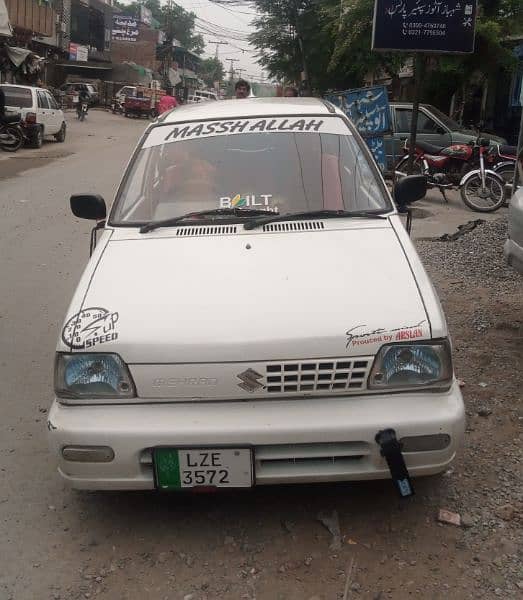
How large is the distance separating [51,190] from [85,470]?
10569mm

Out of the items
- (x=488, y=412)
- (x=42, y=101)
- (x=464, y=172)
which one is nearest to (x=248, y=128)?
(x=488, y=412)

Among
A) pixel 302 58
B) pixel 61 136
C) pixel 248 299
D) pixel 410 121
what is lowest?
pixel 61 136

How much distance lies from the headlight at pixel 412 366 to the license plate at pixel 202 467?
22.9 inches

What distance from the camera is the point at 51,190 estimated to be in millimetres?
12320

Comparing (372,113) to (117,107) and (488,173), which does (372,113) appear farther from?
(117,107)

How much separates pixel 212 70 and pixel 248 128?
455 feet

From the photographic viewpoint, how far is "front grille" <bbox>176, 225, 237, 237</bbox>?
335 cm

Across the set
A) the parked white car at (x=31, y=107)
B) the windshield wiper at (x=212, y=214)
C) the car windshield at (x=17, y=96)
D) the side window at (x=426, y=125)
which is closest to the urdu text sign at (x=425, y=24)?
the side window at (x=426, y=125)

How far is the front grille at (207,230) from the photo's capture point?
11.0ft

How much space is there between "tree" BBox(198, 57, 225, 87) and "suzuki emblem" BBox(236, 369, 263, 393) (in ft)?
422

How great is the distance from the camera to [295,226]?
11.1 feet

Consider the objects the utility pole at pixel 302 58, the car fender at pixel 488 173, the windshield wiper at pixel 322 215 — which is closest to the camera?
the windshield wiper at pixel 322 215

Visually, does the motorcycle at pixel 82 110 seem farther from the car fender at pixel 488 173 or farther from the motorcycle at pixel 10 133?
the car fender at pixel 488 173

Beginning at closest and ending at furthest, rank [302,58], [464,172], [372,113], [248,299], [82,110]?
[248,299] → [372,113] → [464,172] → [302,58] → [82,110]
